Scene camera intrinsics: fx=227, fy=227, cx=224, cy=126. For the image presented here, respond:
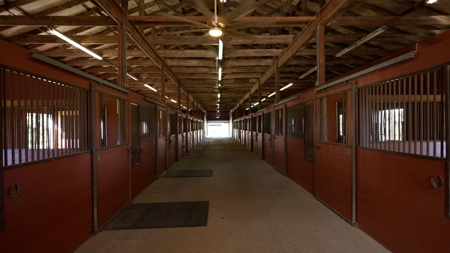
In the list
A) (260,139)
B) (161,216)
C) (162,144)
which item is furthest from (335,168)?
(260,139)

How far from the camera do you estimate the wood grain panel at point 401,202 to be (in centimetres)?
193

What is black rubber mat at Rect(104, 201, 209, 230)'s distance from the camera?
3.02m

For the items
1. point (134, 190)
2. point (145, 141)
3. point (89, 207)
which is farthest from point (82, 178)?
point (145, 141)

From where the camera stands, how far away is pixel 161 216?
332cm

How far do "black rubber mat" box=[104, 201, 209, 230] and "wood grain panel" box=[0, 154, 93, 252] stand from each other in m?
0.49

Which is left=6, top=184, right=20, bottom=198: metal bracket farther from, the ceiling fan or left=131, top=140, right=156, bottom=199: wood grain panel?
the ceiling fan

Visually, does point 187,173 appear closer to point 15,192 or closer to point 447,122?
point 15,192

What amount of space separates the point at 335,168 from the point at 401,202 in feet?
4.01

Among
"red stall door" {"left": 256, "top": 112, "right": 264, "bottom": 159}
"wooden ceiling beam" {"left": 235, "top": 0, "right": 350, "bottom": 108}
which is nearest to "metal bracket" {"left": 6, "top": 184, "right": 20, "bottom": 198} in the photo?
"wooden ceiling beam" {"left": 235, "top": 0, "right": 350, "bottom": 108}

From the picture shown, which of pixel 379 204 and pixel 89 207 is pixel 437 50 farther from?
pixel 89 207

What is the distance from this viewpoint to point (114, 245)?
8.29 ft

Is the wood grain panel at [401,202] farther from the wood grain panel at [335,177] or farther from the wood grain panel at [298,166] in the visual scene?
the wood grain panel at [298,166]

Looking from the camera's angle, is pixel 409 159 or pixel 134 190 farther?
pixel 134 190

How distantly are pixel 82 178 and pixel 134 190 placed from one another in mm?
1748
